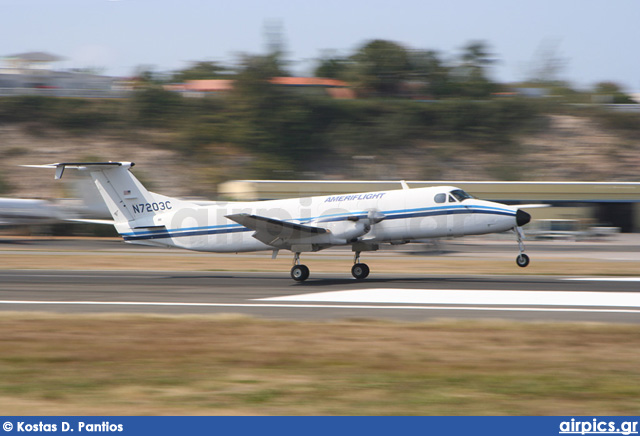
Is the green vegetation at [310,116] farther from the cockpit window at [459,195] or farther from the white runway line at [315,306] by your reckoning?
the white runway line at [315,306]

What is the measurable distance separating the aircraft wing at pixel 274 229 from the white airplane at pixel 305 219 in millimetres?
32

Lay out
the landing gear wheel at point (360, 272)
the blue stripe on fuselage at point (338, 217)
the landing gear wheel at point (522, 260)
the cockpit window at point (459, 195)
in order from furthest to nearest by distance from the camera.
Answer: the landing gear wheel at point (360, 272), the landing gear wheel at point (522, 260), the cockpit window at point (459, 195), the blue stripe on fuselage at point (338, 217)

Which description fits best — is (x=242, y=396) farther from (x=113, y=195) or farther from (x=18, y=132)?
(x=18, y=132)

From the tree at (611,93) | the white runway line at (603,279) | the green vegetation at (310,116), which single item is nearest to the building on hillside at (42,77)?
the green vegetation at (310,116)

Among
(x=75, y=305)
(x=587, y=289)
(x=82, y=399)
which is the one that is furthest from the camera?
(x=587, y=289)

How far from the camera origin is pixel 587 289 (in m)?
19.1

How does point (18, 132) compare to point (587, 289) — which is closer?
point (587, 289)

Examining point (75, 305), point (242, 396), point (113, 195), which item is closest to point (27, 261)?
point (113, 195)

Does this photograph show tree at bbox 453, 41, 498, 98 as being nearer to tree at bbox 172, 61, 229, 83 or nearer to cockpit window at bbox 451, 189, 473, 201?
tree at bbox 172, 61, 229, 83

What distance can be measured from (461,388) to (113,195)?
1776 cm

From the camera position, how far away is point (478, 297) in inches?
701

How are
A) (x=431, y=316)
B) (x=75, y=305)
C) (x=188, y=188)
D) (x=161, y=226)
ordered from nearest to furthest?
(x=431, y=316) < (x=75, y=305) < (x=161, y=226) < (x=188, y=188)

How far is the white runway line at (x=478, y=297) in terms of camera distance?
16.7 metres

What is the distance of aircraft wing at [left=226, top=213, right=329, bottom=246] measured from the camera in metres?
20.9
